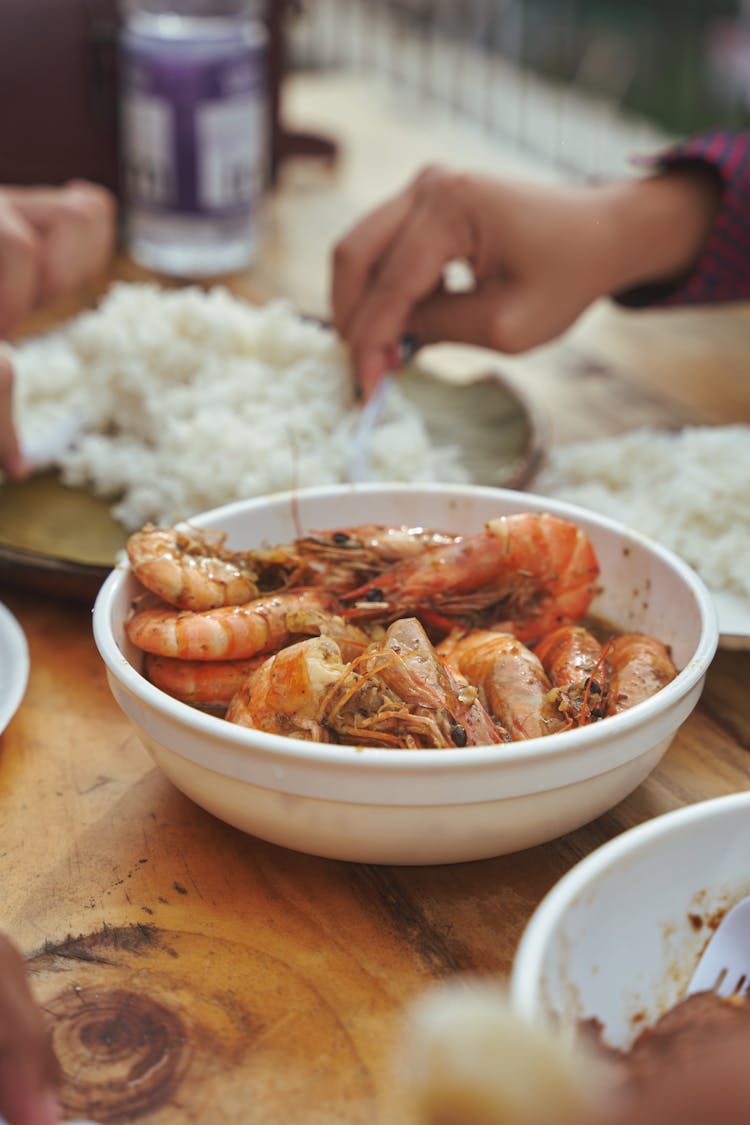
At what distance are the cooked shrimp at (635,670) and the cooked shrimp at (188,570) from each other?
0.29m

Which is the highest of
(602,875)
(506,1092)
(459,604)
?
(506,1092)

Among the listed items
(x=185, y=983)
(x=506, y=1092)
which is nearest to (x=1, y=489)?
(x=185, y=983)

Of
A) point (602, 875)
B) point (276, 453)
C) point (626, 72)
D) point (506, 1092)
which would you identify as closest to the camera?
point (506, 1092)

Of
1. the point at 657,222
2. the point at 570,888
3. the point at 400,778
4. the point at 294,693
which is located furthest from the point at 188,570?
the point at 657,222

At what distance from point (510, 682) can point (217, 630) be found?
8.4 inches

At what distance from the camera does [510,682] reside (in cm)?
81

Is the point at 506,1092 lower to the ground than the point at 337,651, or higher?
higher

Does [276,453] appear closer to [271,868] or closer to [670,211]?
[271,868]

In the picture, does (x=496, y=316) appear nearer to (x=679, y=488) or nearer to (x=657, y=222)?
(x=657, y=222)

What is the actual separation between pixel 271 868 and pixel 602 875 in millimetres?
271

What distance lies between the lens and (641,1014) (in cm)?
63

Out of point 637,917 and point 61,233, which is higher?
point 637,917

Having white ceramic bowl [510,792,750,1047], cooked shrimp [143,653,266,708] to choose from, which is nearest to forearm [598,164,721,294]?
cooked shrimp [143,653,266,708]

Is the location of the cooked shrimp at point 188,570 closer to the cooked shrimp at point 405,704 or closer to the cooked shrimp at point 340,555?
the cooked shrimp at point 340,555
